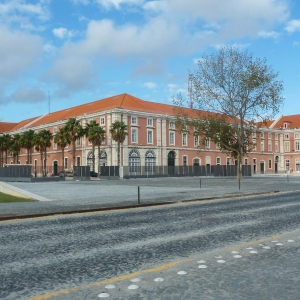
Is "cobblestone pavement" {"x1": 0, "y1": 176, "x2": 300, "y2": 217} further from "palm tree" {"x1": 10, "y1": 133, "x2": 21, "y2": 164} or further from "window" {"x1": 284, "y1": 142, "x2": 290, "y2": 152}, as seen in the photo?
"window" {"x1": 284, "y1": 142, "x2": 290, "y2": 152}

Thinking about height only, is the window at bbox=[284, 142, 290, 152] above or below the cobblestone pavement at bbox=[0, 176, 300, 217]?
above

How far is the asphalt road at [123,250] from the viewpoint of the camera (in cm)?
473

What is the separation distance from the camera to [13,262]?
6.19 metres

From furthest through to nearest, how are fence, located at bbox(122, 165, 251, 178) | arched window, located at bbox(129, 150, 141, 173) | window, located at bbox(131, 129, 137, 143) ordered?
window, located at bbox(131, 129, 137, 143) < arched window, located at bbox(129, 150, 141, 173) < fence, located at bbox(122, 165, 251, 178)

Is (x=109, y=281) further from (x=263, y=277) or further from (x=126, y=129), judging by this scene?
(x=126, y=129)

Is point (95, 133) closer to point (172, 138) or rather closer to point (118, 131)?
point (118, 131)

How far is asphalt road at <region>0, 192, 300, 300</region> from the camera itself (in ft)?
15.5

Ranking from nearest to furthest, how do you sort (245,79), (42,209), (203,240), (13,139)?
(203,240), (42,209), (245,79), (13,139)

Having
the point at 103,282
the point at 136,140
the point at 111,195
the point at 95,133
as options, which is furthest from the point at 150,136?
the point at 103,282

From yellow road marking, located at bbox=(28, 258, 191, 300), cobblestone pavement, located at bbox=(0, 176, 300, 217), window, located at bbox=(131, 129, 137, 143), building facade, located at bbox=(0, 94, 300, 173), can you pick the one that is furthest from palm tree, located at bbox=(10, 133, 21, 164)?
yellow road marking, located at bbox=(28, 258, 191, 300)

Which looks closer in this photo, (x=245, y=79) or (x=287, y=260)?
(x=287, y=260)

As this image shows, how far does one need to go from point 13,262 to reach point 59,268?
96 centimetres

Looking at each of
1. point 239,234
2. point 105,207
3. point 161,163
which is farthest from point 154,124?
point 239,234

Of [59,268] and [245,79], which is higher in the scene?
[245,79]
